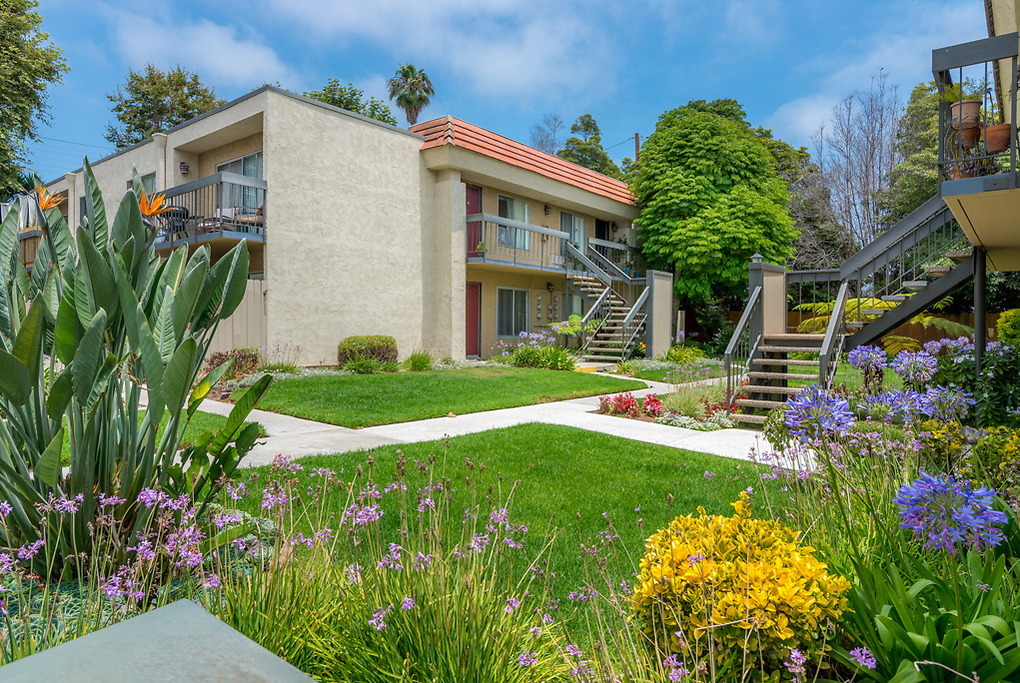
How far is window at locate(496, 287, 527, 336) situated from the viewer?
2154cm

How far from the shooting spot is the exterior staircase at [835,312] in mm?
9281

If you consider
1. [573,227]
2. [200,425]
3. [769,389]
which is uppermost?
[573,227]

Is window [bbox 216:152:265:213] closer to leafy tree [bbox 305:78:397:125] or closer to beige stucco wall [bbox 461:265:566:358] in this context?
beige stucco wall [bbox 461:265:566:358]

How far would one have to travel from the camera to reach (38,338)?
246 centimetres

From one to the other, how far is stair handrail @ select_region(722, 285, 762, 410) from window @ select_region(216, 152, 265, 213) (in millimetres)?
11852

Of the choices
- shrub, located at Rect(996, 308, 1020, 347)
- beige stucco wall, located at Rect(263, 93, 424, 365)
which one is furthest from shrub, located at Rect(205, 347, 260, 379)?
shrub, located at Rect(996, 308, 1020, 347)

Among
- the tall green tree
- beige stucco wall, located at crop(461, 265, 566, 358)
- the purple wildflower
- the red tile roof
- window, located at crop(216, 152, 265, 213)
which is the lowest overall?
the purple wildflower

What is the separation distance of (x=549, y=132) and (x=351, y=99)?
1577 centimetres

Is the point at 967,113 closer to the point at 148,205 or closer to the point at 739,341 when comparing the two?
the point at 739,341

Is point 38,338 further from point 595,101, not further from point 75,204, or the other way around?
point 595,101

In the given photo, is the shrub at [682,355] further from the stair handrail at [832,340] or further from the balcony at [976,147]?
the balcony at [976,147]

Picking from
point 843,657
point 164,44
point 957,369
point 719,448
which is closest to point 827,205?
point 957,369

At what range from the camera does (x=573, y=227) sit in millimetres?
24625

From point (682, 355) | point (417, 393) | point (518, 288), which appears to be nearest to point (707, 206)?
point (682, 355)
